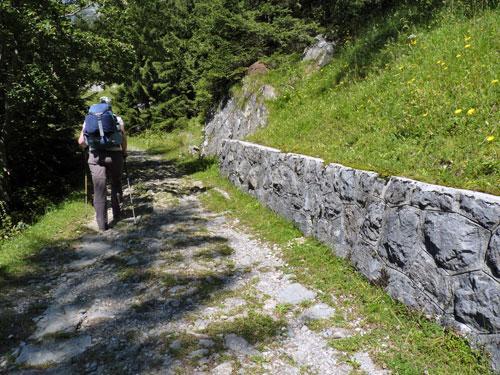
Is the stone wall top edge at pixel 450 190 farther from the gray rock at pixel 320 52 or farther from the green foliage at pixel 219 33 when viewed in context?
the green foliage at pixel 219 33

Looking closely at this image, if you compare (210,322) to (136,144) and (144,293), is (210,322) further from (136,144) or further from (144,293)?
(136,144)

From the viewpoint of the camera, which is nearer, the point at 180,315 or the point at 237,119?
the point at 180,315

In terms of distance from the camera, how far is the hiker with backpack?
780 centimetres

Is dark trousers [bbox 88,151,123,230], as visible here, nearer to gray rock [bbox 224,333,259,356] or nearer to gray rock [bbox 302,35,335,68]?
gray rock [bbox 224,333,259,356]

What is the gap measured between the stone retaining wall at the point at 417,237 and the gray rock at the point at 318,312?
0.64m

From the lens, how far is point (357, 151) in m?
6.20

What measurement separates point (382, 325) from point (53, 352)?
10.8 ft

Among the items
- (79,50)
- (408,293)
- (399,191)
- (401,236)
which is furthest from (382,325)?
(79,50)

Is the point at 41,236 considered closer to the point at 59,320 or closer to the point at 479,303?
the point at 59,320

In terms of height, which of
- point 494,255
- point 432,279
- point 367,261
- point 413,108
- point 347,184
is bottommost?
point 367,261

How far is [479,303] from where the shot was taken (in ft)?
10.7

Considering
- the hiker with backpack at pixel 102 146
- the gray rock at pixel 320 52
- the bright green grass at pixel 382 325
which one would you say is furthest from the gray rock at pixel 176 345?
the gray rock at pixel 320 52

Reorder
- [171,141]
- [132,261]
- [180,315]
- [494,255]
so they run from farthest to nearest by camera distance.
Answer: [171,141], [132,261], [180,315], [494,255]

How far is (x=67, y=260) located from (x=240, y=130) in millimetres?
8609
